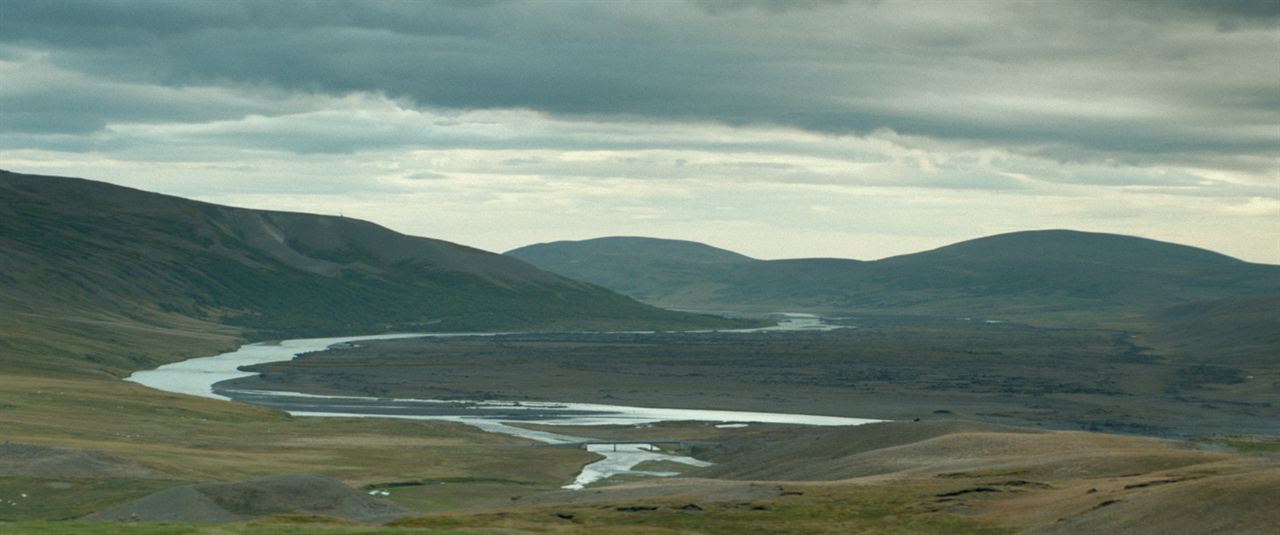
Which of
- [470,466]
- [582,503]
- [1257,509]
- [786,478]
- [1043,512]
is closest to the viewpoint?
[1257,509]

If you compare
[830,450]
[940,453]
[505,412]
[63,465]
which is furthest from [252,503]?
[505,412]

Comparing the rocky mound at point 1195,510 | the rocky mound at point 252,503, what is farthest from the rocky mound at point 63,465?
the rocky mound at point 1195,510

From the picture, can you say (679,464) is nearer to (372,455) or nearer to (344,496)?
(372,455)

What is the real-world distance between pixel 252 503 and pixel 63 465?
20.3m

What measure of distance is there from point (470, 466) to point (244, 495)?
35191mm

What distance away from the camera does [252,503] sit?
7944cm

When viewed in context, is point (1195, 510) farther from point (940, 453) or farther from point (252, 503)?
point (252, 503)

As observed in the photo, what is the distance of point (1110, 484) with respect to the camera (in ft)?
228

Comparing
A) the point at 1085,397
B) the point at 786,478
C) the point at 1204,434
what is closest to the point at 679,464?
the point at 786,478

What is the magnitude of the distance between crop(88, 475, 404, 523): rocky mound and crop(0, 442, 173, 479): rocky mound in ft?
44.9

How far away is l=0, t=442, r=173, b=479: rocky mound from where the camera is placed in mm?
91875

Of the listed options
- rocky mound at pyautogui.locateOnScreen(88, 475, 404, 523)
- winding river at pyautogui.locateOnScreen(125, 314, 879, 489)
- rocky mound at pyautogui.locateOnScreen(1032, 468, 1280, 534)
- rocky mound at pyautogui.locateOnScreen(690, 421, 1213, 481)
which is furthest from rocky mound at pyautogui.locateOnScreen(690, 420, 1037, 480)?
rocky mound at pyautogui.locateOnScreen(1032, 468, 1280, 534)

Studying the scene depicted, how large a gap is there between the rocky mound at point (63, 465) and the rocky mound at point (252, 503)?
13696mm

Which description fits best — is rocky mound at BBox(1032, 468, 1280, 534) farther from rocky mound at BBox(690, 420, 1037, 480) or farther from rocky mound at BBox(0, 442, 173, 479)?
rocky mound at BBox(0, 442, 173, 479)
